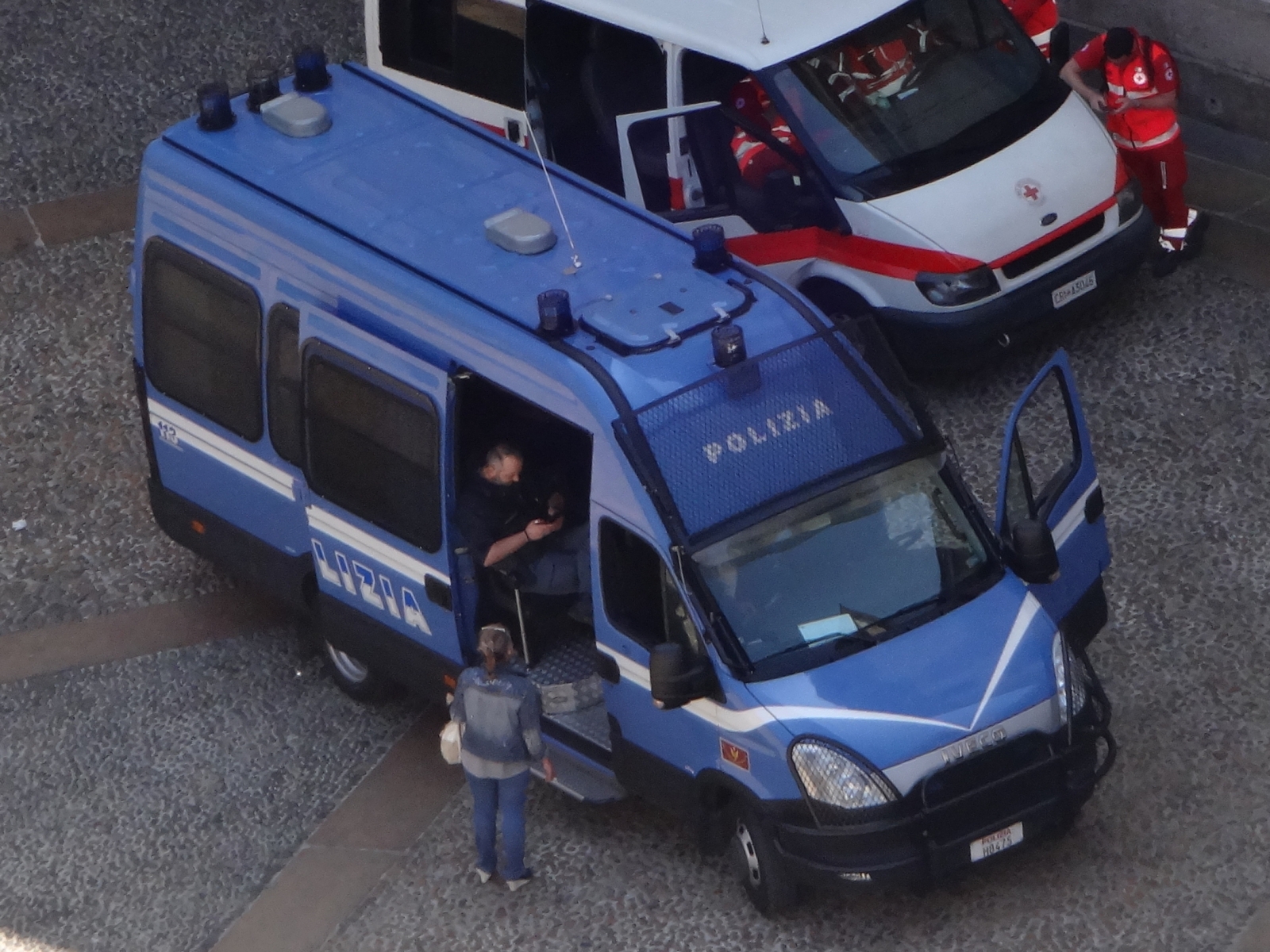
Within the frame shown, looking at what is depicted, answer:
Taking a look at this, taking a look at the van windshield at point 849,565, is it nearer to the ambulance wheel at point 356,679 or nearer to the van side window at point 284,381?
the van side window at point 284,381

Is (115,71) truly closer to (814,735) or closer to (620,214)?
(620,214)

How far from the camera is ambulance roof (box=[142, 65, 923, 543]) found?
787cm

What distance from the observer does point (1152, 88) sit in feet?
38.4

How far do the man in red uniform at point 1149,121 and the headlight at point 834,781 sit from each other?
5.31 meters

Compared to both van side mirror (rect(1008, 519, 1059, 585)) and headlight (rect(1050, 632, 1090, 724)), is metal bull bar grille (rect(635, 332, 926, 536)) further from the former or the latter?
headlight (rect(1050, 632, 1090, 724))

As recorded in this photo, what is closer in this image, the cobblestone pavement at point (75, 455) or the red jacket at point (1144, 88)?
the cobblestone pavement at point (75, 455)

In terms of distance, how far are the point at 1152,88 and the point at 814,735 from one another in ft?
18.9

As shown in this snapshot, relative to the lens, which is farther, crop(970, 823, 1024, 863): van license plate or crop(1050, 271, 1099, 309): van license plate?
crop(1050, 271, 1099, 309): van license plate

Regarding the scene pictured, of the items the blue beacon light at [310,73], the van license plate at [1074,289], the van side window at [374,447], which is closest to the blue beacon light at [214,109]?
the blue beacon light at [310,73]

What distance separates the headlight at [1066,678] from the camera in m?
7.81

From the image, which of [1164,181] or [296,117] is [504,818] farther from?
[1164,181]

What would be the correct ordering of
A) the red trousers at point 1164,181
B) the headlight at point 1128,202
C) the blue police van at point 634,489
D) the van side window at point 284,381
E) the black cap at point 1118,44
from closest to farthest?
the blue police van at point 634,489 → the van side window at point 284,381 → the headlight at point 1128,202 → the black cap at point 1118,44 → the red trousers at point 1164,181

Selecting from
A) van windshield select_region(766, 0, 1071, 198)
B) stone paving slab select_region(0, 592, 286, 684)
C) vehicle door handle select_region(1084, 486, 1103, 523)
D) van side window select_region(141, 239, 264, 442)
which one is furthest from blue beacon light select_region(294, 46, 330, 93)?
vehicle door handle select_region(1084, 486, 1103, 523)

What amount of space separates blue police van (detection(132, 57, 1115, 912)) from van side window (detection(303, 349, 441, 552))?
0.02 m
